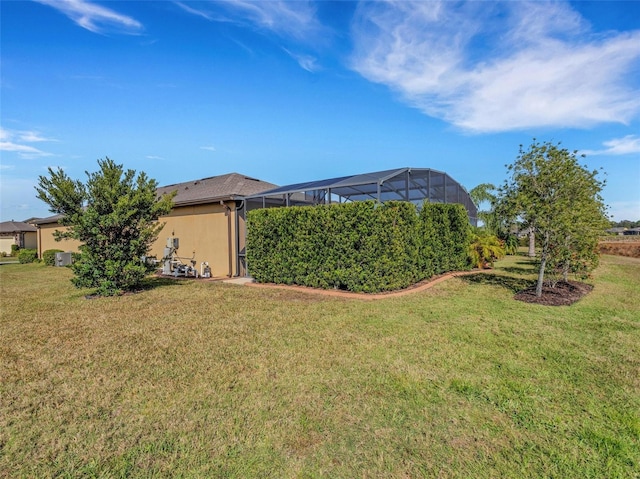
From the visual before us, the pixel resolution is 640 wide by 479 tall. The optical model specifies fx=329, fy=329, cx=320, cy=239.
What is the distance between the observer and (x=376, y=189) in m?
10.6

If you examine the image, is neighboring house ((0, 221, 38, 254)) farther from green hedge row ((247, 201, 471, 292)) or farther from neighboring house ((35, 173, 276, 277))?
green hedge row ((247, 201, 471, 292))

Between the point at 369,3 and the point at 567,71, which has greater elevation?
the point at 369,3

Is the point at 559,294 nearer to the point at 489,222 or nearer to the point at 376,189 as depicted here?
the point at 376,189

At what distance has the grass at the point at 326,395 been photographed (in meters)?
2.31

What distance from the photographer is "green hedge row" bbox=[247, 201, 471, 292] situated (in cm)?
864

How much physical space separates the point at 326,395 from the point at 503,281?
29.9 feet

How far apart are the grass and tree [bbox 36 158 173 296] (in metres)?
3.03

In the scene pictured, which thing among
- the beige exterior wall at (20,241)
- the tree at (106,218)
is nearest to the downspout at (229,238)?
the tree at (106,218)

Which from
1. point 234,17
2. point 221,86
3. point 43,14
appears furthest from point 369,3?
point 43,14

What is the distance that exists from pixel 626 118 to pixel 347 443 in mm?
14192

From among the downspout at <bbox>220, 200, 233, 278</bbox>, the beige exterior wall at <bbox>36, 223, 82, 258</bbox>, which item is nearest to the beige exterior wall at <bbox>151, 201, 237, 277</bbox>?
the downspout at <bbox>220, 200, 233, 278</bbox>

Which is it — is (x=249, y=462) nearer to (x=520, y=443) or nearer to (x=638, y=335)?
(x=520, y=443)

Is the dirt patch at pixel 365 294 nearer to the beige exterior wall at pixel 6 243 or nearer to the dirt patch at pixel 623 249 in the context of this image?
the dirt patch at pixel 623 249

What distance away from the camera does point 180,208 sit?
14.3m
